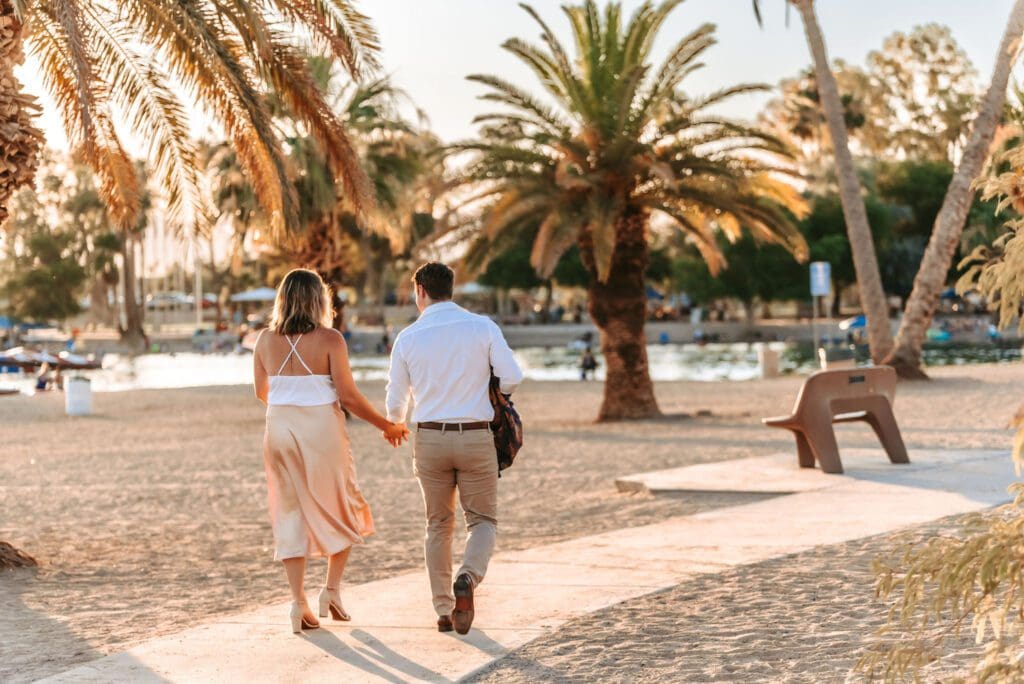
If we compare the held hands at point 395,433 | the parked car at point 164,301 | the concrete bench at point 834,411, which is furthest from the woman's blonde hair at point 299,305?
the parked car at point 164,301

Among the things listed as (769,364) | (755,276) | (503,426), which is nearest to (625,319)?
(769,364)

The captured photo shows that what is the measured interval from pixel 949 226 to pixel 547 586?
68.8 ft

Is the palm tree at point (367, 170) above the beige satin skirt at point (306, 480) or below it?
above

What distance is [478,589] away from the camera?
784cm

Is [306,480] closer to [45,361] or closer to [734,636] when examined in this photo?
[734,636]

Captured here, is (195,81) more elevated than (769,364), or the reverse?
(195,81)

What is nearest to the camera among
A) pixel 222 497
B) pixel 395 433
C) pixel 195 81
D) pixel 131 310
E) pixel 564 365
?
pixel 395 433

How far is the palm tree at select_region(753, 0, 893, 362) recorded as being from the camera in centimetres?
2812

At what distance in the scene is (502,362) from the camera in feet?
21.5

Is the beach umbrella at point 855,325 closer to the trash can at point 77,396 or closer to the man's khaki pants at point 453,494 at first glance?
the trash can at point 77,396

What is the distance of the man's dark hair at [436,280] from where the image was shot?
659cm

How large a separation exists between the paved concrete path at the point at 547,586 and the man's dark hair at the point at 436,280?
162 centimetres

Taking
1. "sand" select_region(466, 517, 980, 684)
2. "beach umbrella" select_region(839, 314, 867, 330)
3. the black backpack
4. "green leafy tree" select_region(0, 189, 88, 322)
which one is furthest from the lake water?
the black backpack

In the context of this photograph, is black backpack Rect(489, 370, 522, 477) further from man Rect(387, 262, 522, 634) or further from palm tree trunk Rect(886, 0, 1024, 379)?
palm tree trunk Rect(886, 0, 1024, 379)
